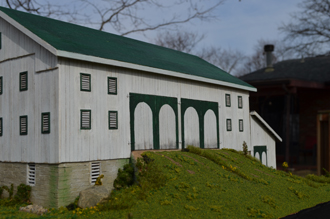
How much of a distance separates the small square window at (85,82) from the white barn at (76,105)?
36 millimetres

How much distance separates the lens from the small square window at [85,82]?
44.0 feet

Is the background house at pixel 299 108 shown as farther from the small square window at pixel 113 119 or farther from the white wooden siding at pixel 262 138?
the small square window at pixel 113 119

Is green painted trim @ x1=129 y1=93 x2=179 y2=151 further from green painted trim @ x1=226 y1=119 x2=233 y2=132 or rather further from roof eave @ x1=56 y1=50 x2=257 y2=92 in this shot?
green painted trim @ x1=226 y1=119 x2=233 y2=132

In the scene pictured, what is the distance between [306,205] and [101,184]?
7.15m

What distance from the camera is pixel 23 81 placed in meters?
14.2

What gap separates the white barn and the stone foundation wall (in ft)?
0.11

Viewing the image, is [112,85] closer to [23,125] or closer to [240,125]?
[23,125]

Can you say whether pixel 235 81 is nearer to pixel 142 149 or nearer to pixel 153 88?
pixel 153 88

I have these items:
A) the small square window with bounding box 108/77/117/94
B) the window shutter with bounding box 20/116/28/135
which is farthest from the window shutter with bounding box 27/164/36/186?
the small square window with bounding box 108/77/117/94

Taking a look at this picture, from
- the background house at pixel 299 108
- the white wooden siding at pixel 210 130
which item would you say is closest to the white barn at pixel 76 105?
the white wooden siding at pixel 210 130

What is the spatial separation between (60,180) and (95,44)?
19.2 feet

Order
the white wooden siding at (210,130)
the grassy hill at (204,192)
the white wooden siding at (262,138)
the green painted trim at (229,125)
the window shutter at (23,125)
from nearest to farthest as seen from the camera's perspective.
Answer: the grassy hill at (204,192) < the window shutter at (23,125) < the white wooden siding at (210,130) < the green painted trim at (229,125) < the white wooden siding at (262,138)

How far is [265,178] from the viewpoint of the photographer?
52.2 feet

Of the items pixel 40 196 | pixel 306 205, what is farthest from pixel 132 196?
pixel 306 205
